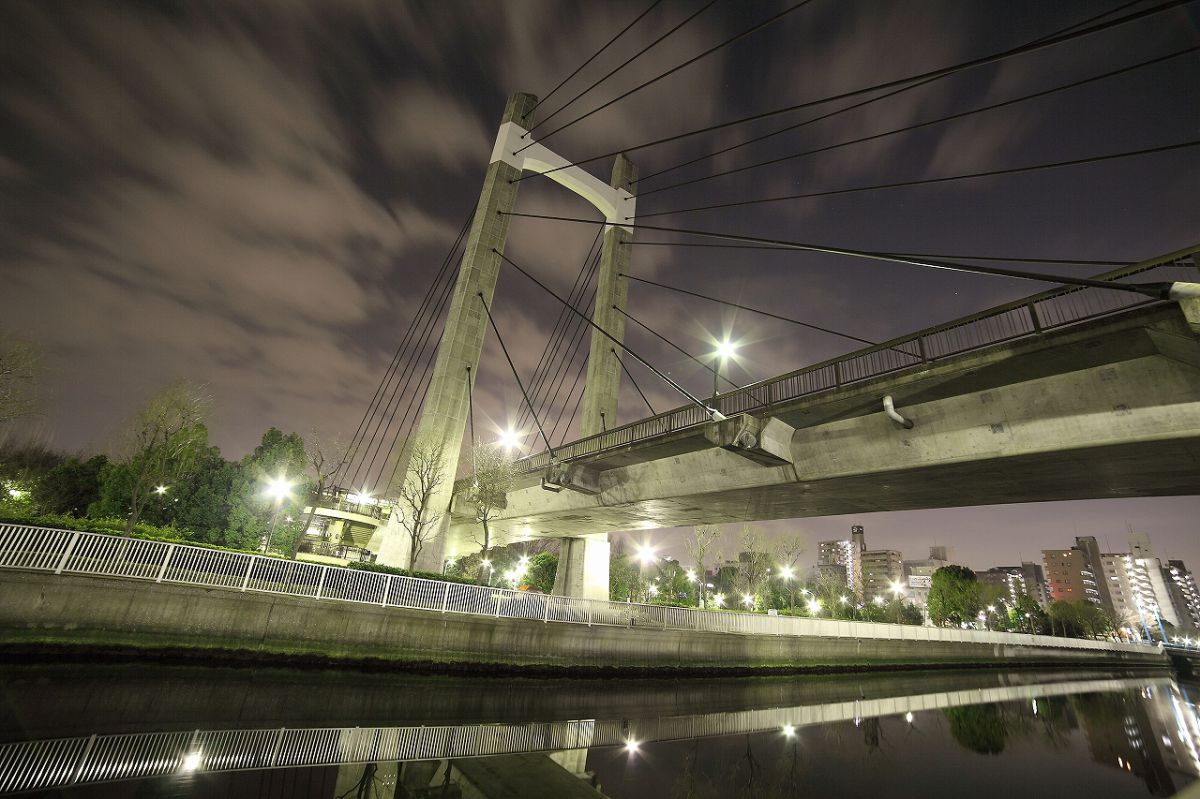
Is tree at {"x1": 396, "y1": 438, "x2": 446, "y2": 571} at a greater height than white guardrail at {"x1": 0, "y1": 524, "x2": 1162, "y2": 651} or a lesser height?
greater

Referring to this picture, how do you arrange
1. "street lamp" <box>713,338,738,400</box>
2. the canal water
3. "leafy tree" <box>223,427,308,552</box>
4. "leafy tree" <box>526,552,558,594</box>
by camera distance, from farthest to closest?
"leafy tree" <box>526,552,558,594</box> → "leafy tree" <box>223,427,308,552</box> → "street lamp" <box>713,338,738,400</box> → the canal water

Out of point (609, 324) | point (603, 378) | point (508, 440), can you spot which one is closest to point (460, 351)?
point (508, 440)

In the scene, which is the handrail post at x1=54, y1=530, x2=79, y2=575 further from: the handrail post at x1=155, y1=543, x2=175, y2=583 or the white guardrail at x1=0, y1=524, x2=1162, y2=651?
the handrail post at x1=155, y1=543, x2=175, y2=583

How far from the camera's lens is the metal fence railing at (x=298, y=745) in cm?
632

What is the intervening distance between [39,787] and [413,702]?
7.18m

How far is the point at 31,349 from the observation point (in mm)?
24953

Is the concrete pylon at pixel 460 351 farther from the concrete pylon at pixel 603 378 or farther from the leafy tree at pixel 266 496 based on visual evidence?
the leafy tree at pixel 266 496

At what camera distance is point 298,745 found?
7.97 m

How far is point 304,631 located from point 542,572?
126ft

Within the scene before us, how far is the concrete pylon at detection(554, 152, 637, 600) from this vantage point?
30078 millimetres

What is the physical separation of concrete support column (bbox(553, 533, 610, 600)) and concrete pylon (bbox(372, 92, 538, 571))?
8.49 metres

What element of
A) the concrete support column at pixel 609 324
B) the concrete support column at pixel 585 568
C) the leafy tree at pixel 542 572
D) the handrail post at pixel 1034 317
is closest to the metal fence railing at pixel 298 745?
the handrail post at pixel 1034 317

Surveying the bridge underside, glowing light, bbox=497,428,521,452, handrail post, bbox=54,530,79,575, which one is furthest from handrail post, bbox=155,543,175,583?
glowing light, bbox=497,428,521,452

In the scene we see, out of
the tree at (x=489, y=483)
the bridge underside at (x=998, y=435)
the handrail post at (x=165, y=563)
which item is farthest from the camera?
the tree at (x=489, y=483)
